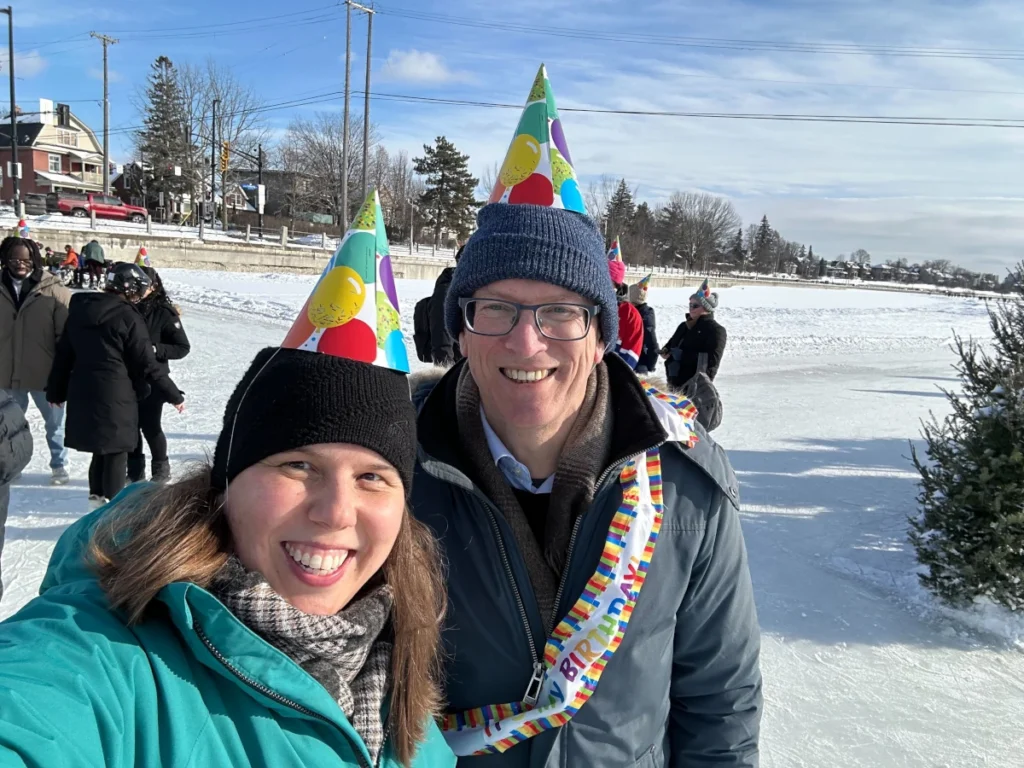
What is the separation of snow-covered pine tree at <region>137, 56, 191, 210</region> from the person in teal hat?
52.0 m

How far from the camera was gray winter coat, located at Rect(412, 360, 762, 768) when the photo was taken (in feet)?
4.78

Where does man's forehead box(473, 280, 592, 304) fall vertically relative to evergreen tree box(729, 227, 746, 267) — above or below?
below

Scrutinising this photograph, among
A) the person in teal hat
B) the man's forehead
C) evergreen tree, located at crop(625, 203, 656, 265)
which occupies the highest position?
evergreen tree, located at crop(625, 203, 656, 265)

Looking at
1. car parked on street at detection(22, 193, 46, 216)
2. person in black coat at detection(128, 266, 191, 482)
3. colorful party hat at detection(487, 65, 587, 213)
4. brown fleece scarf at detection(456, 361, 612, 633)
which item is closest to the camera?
brown fleece scarf at detection(456, 361, 612, 633)

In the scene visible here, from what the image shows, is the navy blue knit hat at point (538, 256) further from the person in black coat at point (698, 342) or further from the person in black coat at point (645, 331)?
the person in black coat at point (645, 331)

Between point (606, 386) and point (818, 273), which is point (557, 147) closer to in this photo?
point (606, 386)

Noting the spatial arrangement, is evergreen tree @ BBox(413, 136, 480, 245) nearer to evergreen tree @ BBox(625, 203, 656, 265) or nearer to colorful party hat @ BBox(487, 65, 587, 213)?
evergreen tree @ BBox(625, 203, 656, 265)

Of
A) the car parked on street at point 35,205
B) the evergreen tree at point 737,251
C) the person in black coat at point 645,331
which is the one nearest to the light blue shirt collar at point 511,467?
the person in black coat at point 645,331

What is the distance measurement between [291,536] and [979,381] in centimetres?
485

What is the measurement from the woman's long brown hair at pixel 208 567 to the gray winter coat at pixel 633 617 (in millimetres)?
88

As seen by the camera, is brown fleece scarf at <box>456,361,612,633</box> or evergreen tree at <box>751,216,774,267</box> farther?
evergreen tree at <box>751,216,774,267</box>

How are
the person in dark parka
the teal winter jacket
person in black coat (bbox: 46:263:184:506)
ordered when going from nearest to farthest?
the teal winter jacket → person in black coat (bbox: 46:263:184:506) → the person in dark parka

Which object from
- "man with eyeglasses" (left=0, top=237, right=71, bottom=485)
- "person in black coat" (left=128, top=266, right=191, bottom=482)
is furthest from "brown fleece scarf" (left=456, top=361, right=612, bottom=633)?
"man with eyeglasses" (left=0, top=237, right=71, bottom=485)

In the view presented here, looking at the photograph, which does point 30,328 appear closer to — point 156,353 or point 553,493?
point 156,353
